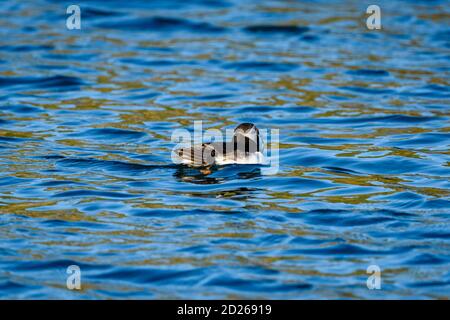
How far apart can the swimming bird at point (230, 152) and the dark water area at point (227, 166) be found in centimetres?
15

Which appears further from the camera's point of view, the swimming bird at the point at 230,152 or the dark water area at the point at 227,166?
the swimming bird at the point at 230,152

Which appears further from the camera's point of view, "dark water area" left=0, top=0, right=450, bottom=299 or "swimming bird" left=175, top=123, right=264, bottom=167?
"swimming bird" left=175, top=123, right=264, bottom=167

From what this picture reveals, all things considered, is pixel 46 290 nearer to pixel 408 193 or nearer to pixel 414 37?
pixel 408 193

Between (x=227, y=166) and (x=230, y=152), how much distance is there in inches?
9.6

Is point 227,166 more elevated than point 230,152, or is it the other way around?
point 230,152

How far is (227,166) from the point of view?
36.4 feet

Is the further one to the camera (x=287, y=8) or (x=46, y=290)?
(x=287, y=8)

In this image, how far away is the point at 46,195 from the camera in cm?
Result: 991

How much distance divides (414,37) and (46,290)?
1262 centimetres

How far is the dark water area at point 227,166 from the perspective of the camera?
312 inches

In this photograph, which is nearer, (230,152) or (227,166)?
(230,152)

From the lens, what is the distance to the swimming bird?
34.4 feet

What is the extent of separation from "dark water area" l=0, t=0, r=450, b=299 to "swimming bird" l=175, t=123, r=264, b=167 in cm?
15
